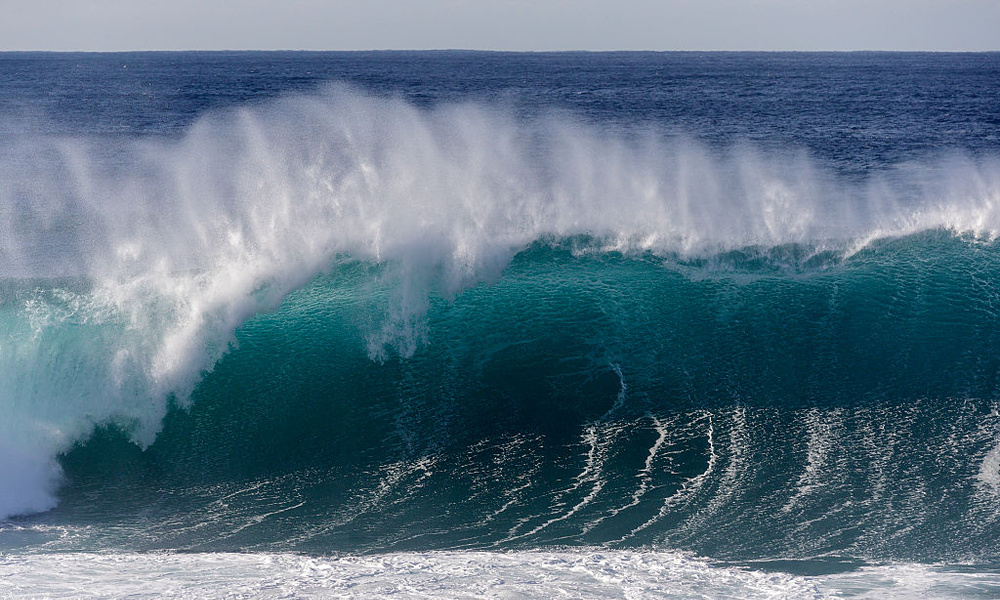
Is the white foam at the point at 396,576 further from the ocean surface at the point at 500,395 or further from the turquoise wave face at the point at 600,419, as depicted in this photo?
the turquoise wave face at the point at 600,419

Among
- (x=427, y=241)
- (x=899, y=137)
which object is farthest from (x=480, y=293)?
(x=899, y=137)

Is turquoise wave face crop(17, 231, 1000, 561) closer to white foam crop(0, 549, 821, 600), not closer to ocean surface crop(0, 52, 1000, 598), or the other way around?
ocean surface crop(0, 52, 1000, 598)

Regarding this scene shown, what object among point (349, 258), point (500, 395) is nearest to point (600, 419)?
point (500, 395)

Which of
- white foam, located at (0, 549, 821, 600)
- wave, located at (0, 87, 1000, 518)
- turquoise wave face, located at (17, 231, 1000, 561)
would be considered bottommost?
white foam, located at (0, 549, 821, 600)

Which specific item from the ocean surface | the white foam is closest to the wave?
the ocean surface

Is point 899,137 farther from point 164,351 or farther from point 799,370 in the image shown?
point 164,351

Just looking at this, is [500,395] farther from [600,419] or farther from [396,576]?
[396,576]

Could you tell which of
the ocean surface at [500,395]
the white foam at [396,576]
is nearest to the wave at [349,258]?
the ocean surface at [500,395]
